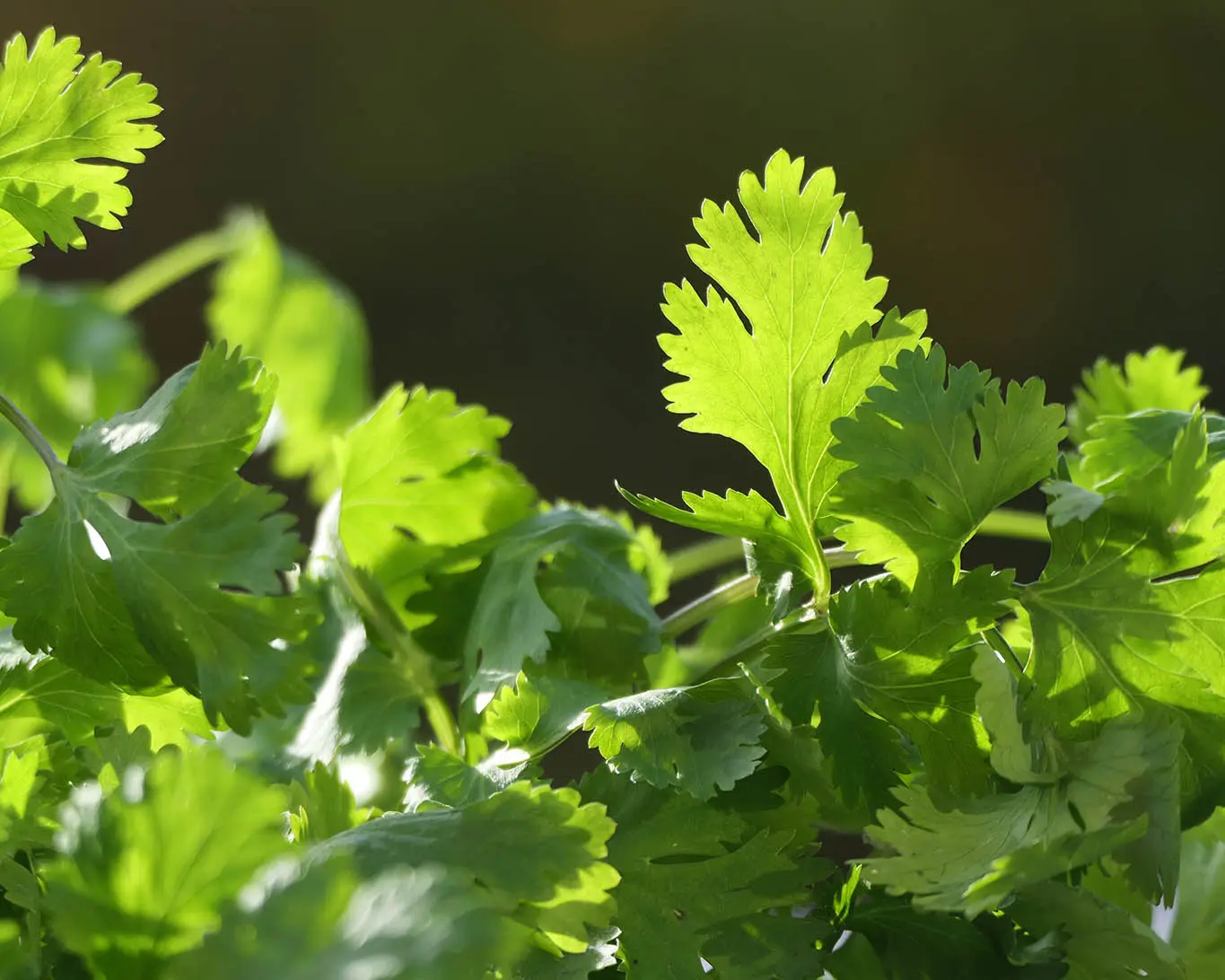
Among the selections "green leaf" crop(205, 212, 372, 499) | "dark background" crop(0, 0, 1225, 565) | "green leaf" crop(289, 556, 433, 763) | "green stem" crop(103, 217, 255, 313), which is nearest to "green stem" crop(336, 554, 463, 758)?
"green leaf" crop(289, 556, 433, 763)

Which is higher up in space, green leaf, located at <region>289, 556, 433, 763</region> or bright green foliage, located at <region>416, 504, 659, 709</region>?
bright green foliage, located at <region>416, 504, 659, 709</region>

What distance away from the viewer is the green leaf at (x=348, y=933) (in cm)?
20

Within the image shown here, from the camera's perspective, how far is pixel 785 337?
394 millimetres

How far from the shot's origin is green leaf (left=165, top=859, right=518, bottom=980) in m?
0.20

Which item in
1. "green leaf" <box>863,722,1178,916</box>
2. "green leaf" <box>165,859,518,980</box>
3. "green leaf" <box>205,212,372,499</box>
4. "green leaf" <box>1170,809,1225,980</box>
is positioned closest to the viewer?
"green leaf" <box>165,859,518,980</box>

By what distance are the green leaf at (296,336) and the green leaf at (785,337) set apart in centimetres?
63

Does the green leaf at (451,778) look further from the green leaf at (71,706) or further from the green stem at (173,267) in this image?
the green stem at (173,267)

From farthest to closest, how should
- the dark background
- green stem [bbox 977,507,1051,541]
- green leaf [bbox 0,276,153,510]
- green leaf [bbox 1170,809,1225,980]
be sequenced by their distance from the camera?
the dark background < green leaf [bbox 0,276,153,510] < green stem [bbox 977,507,1051,541] < green leaf [bbox 1170,809,1225,980]

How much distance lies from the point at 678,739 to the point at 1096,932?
0.12m

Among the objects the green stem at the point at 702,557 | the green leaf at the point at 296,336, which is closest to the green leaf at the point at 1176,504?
the green stem at the point at 702,557

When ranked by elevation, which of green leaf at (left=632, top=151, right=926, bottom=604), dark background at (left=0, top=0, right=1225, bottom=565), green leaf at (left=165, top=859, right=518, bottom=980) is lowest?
dark background at (left=0, top=0, right=1225, bottom=565)

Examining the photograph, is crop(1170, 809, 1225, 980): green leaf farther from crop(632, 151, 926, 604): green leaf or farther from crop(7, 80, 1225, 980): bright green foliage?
crop(632, 151, 926, 604): green leaf

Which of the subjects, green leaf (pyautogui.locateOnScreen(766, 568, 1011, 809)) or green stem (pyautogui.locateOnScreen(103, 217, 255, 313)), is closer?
green leaf (pyautogui.locateOnScreen(766, 568, 1011, 809))

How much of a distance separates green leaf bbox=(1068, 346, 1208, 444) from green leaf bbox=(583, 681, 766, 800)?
25 centimetres
